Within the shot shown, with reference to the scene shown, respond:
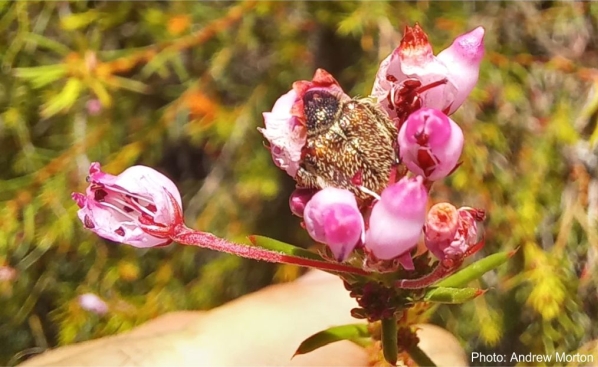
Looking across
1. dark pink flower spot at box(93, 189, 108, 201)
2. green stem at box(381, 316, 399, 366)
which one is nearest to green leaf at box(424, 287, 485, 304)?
green stem at box(381, 316, 399, 366)

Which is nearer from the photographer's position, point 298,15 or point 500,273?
point 500,273

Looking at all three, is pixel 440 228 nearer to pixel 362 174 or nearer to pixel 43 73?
pixel 362 174

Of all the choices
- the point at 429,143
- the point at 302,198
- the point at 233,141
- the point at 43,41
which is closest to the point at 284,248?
the point at 302,198

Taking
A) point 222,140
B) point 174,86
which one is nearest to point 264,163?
point 222,140

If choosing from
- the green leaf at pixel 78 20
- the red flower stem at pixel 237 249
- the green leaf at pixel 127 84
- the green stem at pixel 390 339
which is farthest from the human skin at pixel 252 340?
the green leaf at pixel 78 20

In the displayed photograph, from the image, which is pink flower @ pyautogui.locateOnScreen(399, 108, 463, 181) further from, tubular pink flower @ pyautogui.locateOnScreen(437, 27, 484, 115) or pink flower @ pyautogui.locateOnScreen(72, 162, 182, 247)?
pink flower @ pyautogui.locateOnScreen(72, 162, 182, 247)

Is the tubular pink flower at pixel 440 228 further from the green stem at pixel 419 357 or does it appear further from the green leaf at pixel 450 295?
the green stem at pixel 419 357

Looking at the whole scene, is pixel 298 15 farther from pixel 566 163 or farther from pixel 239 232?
pixel 566 163

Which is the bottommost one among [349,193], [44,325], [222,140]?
[44,325]
